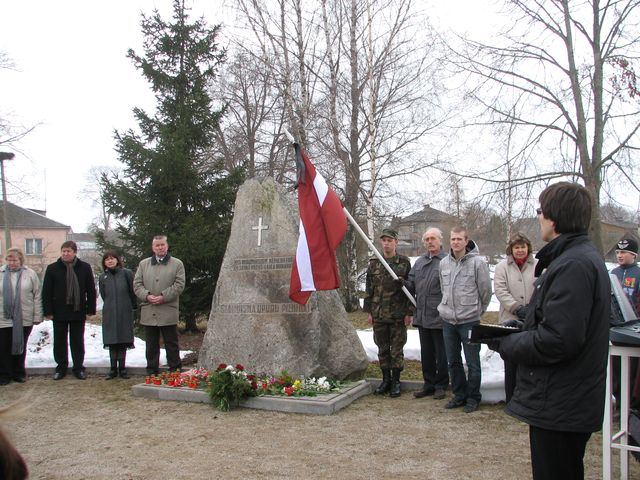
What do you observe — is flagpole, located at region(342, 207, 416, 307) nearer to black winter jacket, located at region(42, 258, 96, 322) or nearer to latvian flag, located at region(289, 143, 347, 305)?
latvian flag, located at region(289, 143, 347, 305)

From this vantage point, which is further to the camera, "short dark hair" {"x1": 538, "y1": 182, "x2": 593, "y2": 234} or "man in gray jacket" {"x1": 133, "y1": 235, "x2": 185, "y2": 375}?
"man in gray jacket" {"x1": 133, "y1": 235, "x2": 185, "y2": 375}

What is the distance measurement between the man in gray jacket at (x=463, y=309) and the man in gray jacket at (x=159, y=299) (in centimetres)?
356

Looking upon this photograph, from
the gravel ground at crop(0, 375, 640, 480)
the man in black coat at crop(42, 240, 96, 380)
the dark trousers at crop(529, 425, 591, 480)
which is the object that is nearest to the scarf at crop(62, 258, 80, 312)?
the man in black coat at crop(42, 240, 96, 380)

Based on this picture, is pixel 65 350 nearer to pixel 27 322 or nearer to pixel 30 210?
pixel 27 322

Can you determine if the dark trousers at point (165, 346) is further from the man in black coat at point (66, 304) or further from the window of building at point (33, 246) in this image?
the window of building at point (33, 246)

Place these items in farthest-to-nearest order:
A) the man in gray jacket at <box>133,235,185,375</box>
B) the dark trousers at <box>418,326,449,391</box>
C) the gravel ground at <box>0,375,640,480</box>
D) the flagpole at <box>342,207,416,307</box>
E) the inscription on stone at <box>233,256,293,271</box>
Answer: the man in gray jacket at <box>133,235,185,375</box>, the inscription on stone at <box>233,256,293,271</box>, the dark trousers at <box>418,326,449,391</box>, the flagpole at <box>342,207,416,307</box>, the gravel ground at <box>0,375,640,480</box>

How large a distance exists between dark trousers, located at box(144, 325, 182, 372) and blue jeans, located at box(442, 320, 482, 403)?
3643 mm

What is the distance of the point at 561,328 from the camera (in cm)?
234

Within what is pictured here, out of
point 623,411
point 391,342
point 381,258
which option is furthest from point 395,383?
point 623,411

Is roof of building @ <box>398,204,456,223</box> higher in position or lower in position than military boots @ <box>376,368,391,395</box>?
higher

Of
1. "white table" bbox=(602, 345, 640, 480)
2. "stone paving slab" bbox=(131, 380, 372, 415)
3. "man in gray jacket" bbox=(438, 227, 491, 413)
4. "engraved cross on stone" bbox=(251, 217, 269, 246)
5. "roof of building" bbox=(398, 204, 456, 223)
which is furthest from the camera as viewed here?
"roof of building" bbox=(398, 204, 456, 223)

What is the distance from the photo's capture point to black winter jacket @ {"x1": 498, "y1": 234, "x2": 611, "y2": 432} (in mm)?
2361

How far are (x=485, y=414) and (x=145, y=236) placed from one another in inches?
281

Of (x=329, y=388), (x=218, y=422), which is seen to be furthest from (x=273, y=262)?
(x=218, y=422)
